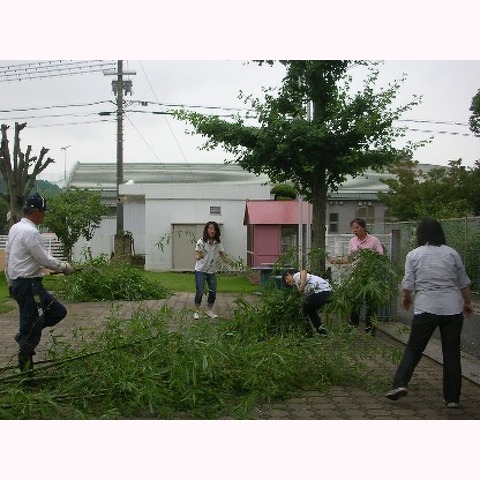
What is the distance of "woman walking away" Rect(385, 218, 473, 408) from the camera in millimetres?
5297

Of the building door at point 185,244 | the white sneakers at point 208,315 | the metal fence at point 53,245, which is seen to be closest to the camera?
the white sneakers at point 208,315

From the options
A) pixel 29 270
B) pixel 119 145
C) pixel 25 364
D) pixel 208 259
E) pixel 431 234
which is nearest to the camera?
pixel 431 234

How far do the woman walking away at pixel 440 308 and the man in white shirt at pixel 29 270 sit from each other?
256 cm

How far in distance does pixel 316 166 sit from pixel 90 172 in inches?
84.5

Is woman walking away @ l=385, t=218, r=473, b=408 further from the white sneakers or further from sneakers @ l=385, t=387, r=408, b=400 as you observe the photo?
the white sneakers

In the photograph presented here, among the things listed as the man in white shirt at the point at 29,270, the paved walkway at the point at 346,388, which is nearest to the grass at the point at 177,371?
the paved walkway at the point at 346,388

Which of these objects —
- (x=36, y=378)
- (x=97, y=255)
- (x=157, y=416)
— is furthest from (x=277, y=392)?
(x=97, y=255)

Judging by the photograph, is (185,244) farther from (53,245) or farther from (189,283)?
(53,245)

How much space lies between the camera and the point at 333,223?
24.6 feet

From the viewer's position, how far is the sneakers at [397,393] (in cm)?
529

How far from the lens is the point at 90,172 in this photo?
6582mm

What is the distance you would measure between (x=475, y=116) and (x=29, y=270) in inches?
139

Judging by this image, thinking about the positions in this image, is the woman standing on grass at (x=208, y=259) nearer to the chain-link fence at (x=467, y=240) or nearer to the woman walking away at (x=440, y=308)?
the chain-link fence at (x=467, y=240)

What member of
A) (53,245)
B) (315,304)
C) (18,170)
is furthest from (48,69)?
(315,304)
